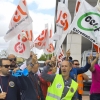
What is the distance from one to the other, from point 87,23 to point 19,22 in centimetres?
Result: 182

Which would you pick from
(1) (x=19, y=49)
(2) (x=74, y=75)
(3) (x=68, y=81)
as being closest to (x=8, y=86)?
(3) (x=68, y=81)

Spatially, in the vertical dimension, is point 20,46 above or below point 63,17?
below

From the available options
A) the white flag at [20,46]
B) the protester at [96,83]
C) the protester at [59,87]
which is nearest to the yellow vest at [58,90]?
the protester at [59,87]

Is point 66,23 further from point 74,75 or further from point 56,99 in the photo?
→ point 56,99

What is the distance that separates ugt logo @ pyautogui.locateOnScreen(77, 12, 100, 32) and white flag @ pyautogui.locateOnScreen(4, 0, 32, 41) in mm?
1375

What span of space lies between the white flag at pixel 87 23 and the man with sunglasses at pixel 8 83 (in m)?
2.78

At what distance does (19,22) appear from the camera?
8000 millimetres

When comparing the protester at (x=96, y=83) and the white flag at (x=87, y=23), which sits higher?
the white flag at (x=87, y=23)

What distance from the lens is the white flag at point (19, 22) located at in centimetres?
793

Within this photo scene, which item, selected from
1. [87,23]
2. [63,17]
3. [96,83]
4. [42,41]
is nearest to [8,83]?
[96,83]

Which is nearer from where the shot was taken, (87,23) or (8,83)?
(8,83)

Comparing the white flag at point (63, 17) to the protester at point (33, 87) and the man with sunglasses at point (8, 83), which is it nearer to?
the protester at point (33, 87)

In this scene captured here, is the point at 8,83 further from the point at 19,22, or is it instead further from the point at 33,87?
the point at 19,22

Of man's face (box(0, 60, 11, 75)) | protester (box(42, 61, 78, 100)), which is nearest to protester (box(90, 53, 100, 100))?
protester (box(42, 61, 78, 100))
